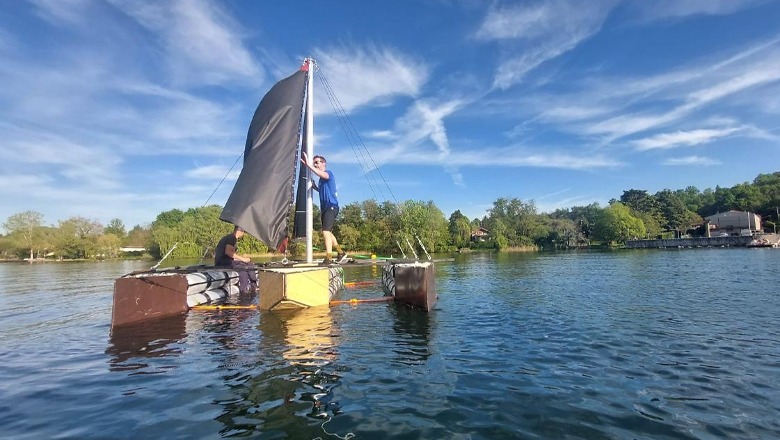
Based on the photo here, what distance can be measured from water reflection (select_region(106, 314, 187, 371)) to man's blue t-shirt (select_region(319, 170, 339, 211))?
18.6 feet

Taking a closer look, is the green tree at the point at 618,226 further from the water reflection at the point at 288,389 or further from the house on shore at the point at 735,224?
the water reflection at the point at 288,389

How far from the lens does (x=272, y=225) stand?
40.4ft

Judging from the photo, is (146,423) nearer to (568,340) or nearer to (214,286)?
(568,340)

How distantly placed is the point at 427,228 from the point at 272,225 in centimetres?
8688

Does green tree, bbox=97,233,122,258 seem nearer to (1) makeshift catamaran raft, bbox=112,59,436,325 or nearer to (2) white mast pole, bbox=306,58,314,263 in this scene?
(1) makeshift catamaran raft, bbox=112,59,436,325

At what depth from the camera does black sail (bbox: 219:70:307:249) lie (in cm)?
1190

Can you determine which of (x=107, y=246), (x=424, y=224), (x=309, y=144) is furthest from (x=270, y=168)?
(x=107, y=246)

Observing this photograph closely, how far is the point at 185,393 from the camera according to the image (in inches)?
249

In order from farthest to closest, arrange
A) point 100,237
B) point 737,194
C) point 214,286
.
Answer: point 737,194
point 100,237
point 214,286

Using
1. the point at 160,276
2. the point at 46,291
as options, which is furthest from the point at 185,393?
the point at 46,291

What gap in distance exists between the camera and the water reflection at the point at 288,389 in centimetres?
510

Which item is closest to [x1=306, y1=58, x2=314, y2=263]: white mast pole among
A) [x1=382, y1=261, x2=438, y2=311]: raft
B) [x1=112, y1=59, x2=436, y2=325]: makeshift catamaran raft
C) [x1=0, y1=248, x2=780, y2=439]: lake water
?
[x1=112, y1=59, x2=436, y2=325]: makeshift catamaran raft

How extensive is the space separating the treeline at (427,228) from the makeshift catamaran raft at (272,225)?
62.3 m

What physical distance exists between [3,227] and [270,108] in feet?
439
